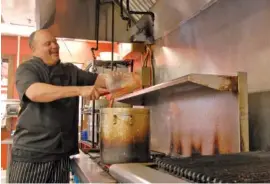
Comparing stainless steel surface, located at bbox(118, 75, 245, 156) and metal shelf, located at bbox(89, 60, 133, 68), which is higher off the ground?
metal shelf, located at bbox(89, 60, 133, 68)

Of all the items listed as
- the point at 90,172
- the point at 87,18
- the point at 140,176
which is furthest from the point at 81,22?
the point at 140,176

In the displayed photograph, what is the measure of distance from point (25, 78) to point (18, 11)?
1364 mm

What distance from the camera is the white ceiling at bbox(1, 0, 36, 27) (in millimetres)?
2412

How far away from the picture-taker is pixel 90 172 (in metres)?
1.24

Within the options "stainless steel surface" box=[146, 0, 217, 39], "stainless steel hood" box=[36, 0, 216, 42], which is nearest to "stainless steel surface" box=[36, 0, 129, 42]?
"stainless steel hood" box=[36, 0, 216, 42]

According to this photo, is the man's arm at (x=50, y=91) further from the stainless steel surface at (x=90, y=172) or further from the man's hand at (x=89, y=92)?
the stainless steel surface at (x=90, y=172)

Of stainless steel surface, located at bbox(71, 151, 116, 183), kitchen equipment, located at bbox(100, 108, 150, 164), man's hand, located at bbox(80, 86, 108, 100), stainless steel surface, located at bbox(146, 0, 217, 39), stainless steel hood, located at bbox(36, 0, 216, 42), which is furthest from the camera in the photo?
stainless steel hood, located at bbox(36, 0, 216, 42)

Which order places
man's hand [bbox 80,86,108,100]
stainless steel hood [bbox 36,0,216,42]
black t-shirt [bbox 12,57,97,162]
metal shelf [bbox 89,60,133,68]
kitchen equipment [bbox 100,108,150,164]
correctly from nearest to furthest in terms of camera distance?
1. kitchen equipment [bbox 100,108,150,164]
2. man's hand [bbox 80,86,108,100]
3. black t-shirt [bbox 12,57,97,162]
4. stainless steel hood [bbox 36,0,216,42]
5. metal shelf [bbox 89,60,133,68]

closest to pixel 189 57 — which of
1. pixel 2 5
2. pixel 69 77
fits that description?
pixel 69 77

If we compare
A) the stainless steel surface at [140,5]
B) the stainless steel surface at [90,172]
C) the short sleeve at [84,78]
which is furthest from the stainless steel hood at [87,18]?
the stainless steel surface at [90,172]

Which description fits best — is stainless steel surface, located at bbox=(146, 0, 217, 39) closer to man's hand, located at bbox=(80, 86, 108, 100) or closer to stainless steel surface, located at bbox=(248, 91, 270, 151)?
stainless steel surface, located at bbox=(248, 91, 270, 151)

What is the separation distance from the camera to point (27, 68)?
1618 millimetres

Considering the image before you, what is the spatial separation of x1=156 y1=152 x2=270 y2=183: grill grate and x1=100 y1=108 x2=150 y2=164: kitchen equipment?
0.35 metres

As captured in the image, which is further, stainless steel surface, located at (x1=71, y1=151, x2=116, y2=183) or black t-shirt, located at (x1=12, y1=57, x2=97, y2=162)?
black t-shirt, located at (x1=12, y1=57, x2=97, y2=162)
